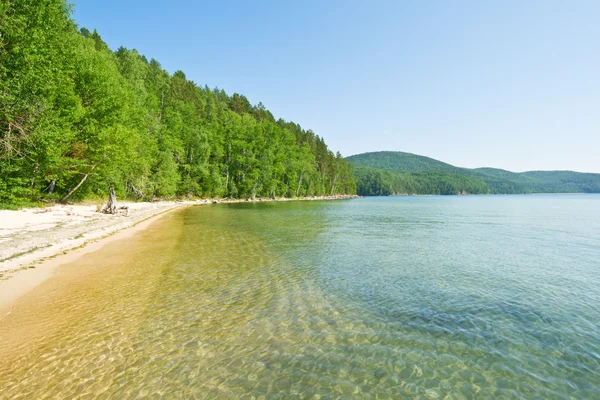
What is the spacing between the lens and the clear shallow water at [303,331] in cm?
554

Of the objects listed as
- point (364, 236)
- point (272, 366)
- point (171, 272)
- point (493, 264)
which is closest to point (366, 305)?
point (272, 366)

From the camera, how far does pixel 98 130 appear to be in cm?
3438

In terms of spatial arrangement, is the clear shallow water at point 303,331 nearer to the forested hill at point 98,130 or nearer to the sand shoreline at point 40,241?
the sand shoreline at point 40,241

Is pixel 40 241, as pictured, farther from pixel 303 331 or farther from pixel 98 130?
pixel 98 130

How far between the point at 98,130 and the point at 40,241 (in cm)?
2360

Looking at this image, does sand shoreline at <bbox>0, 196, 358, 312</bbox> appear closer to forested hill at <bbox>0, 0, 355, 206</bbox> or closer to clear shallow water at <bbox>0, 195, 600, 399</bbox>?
clear shallow water at <bbox>0, 195, 600, 399</bbox>

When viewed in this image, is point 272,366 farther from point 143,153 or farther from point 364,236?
point 143,153

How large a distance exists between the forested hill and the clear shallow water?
14994 mm

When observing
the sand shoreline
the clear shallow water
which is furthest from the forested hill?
the clear shallow water

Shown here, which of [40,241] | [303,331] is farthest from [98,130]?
[303,331]

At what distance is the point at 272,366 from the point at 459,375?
3770mm

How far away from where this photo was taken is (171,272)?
1280 centimetres

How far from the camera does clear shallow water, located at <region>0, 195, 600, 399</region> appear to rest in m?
5.54

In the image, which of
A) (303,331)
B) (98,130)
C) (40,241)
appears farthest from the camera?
(98,130)
